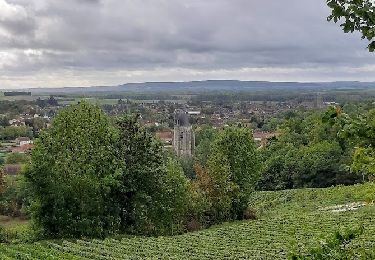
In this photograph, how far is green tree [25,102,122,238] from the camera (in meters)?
28.4

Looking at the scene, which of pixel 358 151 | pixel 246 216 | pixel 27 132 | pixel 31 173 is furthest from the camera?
pixel 27 132

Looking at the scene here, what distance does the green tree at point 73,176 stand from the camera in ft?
93.1

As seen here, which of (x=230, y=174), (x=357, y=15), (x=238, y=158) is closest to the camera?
(x=357, y=15)

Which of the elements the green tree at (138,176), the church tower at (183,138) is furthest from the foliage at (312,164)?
the church tower at (183,138)

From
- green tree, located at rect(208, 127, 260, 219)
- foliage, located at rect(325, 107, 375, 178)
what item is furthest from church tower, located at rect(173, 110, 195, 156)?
foliage, located at rect(325, 107, 375, 178)

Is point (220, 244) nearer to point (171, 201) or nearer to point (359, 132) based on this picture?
point (171, 201)

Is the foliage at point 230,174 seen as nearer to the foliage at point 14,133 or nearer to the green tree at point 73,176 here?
the green tree at point 73,176

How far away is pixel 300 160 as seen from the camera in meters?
64.0

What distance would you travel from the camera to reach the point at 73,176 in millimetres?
28406

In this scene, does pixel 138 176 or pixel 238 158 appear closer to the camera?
pixel 138 176

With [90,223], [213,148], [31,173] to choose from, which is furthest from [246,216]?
[31,173]

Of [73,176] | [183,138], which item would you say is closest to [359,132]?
[73,176]

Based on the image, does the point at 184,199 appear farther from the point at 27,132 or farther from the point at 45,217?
the point at 27,132

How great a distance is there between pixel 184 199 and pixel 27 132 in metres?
112
